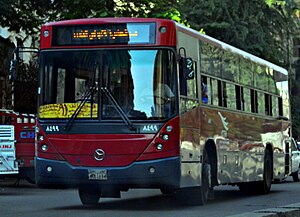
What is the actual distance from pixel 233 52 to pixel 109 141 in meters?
5.35

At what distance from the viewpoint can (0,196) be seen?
807 inches

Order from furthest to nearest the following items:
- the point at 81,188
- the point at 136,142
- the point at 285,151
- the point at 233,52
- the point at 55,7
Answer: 1. the point at 55,7
2. the point at 285,151
3. the point at 233,52
4. the point at 81,188
5. the point at 136,142

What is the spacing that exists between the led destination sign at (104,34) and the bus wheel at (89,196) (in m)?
2.93

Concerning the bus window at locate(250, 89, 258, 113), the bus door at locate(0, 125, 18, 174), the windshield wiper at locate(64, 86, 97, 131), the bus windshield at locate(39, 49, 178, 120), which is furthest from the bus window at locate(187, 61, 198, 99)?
the bus door at locate(0, 125, 18, 174)

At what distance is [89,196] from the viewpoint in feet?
53.1

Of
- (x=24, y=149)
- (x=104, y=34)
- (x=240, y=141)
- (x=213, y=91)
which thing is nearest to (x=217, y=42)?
(x=213, y=91)

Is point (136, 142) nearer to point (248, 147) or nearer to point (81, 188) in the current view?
point (81, 188)

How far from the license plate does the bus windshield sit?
90cm

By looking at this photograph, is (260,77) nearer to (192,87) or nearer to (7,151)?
(192,87)

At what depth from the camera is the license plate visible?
14.1m

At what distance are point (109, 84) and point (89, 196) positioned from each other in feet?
9.10

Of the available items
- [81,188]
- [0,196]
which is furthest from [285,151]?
[81,188]

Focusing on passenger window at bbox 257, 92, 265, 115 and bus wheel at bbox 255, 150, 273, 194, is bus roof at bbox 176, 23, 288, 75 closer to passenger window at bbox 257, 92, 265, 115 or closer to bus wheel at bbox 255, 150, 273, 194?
passenger window at bbox 257, 92, 265, 115

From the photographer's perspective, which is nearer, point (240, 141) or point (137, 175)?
point (137, 175)
